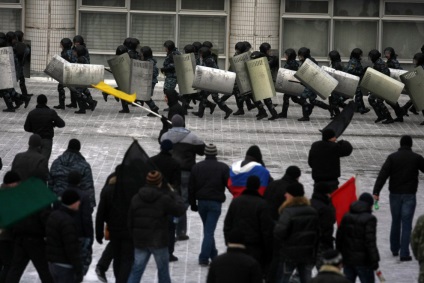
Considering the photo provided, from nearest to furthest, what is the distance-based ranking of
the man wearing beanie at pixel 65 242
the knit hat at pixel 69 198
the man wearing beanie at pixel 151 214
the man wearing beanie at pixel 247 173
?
the man wearing beanie at pixel 65 242 < the knit hat at pixel 69 198 < the man wearing beanie at pixel 151 214 < the man wearing beanie at pixel 247 173

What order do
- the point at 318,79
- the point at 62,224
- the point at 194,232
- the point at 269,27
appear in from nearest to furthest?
the point at 62,224 < the point at 194,232 < the point at 318,79 < the point at 269,27

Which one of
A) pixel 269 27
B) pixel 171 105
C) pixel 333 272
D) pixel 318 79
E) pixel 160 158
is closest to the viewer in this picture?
pixel 333 272

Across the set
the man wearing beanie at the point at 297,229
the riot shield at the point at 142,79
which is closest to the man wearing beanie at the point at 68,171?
the man wearing beanie at the point at 297,229

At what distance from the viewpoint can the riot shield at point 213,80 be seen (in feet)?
83.2

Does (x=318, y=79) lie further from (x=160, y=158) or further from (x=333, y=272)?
(x=333, y=272)

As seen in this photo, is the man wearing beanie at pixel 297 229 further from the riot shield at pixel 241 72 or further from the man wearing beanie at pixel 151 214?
the riot shield at pixel 241 72

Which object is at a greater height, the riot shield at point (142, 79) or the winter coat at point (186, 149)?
the riot shield at point (142, 79)

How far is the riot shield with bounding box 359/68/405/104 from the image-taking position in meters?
25.6

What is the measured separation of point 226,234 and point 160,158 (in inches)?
81.6

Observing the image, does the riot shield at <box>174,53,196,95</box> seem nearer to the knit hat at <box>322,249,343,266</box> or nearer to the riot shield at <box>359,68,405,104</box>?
the riot shield at <box>359,68,405,104</box>

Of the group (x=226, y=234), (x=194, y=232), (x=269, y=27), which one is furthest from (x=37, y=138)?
(x=269, y=27)

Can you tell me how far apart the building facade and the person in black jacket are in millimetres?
18363

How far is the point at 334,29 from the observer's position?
3164 cm

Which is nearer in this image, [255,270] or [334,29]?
[255,270]
